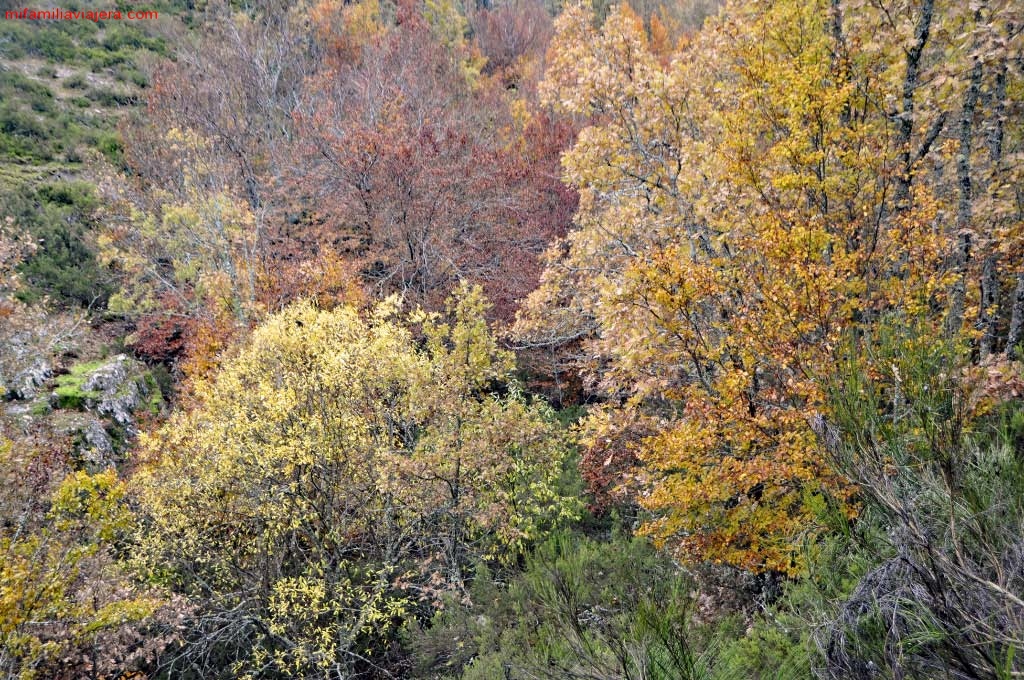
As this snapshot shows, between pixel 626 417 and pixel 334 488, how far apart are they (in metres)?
5.04

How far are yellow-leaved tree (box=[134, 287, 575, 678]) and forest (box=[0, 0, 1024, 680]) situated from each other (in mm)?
87

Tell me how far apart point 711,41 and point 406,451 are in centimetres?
839

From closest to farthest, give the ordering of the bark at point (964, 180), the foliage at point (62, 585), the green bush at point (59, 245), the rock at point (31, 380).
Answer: the bark at point (964, 180), the foliage at point (62, 585), the rock at point (31, 380), the green bush at point (59, 245)

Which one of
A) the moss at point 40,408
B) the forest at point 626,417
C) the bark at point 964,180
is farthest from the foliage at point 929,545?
the moss at point 40,408

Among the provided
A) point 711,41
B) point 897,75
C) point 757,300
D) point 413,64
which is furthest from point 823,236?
point 413,64

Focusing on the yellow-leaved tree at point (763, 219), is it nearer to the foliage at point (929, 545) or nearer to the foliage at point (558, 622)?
the foliage at point (558, 622)

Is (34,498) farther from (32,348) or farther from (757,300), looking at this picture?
(757,300)

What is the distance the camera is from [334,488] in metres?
10.5

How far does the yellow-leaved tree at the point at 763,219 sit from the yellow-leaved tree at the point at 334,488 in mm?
2207

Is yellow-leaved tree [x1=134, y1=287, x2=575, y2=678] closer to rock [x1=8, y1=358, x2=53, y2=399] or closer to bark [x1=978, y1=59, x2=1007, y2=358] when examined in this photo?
bark [x1=978, y1=59, x2=1007, y2=358]

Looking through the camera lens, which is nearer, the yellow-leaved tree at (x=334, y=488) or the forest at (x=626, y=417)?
the forest at (x=626, y=417)

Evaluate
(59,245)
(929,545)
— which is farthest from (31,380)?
(929,545)

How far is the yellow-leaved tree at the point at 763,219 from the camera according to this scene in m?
6.63

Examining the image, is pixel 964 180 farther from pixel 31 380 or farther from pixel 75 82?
pixel 75 82
